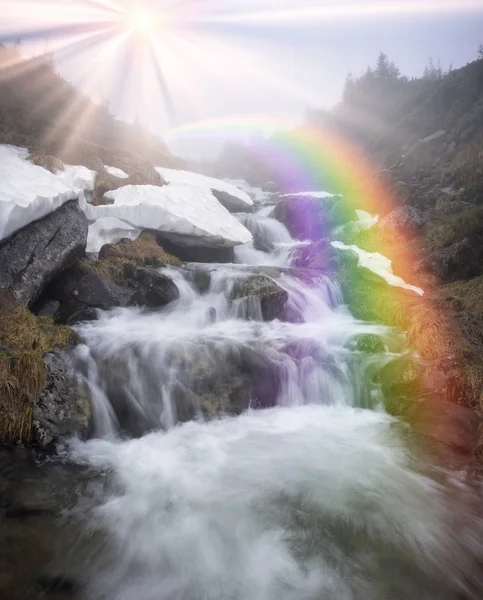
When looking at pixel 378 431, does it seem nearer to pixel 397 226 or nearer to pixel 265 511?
pixel 265 511

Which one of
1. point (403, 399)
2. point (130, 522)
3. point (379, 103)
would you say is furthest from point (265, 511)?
point (379, 103)

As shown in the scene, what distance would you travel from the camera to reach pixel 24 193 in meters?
8.06

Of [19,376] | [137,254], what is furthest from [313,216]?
[19,376]

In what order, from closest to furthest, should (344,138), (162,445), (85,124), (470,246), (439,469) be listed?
(439,469)
(162,445)
(470,246)
(85,124)
(344,138)

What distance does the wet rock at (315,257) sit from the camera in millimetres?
14812

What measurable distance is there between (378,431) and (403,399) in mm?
927

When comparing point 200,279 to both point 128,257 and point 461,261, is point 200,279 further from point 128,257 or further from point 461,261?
point 461,261

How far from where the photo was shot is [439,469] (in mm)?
5488

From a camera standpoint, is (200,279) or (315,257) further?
(315,257)

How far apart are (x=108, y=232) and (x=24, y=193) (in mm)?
3814

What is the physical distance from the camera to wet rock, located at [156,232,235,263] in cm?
1315

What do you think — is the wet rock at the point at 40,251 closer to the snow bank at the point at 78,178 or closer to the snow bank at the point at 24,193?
the snow bank at the point at 24,193

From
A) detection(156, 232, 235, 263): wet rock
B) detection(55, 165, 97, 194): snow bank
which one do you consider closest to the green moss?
detection(156, 232, 235, 263): wet rock

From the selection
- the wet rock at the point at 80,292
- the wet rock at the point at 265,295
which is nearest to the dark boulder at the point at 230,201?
the wet rock at the point at 265,295
